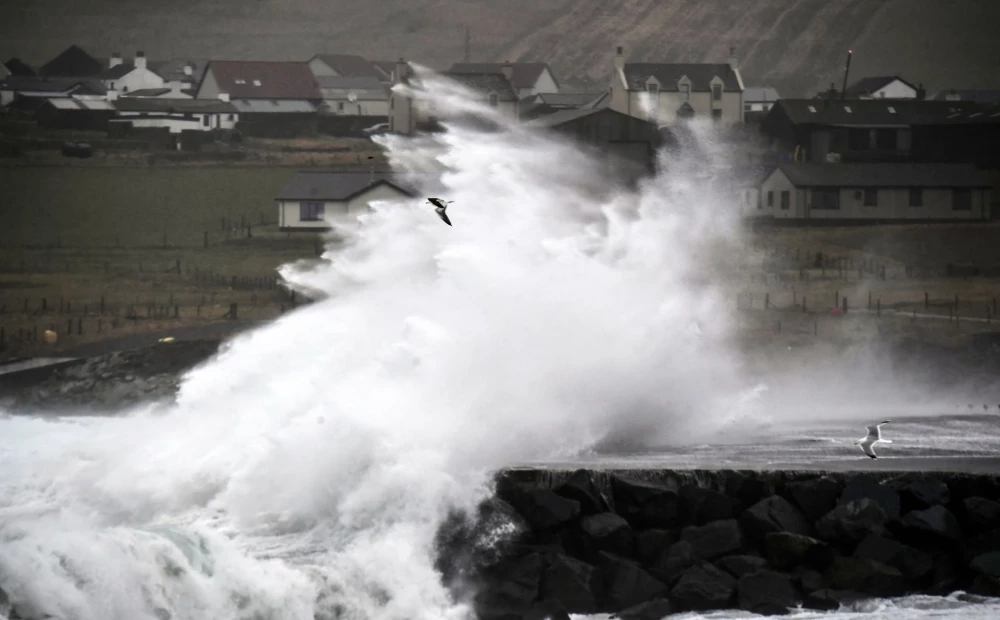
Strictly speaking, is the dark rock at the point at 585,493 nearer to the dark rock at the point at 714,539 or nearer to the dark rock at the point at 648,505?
the dark rock at the point at 648,505

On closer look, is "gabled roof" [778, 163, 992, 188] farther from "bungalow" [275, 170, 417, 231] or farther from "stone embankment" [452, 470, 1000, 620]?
"stone embankment" [452, 470, 1000, 620]

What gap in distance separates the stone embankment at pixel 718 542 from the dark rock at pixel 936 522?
0.01 m

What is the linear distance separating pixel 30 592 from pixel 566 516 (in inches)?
273

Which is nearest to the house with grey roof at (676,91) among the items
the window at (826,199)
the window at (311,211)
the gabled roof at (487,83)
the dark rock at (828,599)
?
the gabled roof at (487,83)

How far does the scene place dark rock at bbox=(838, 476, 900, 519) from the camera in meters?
20.6

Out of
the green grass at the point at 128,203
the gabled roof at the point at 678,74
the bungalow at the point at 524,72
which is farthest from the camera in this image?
the bungalow at the point at 524,72

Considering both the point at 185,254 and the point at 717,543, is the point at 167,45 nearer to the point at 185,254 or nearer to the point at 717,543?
the point at 185,254

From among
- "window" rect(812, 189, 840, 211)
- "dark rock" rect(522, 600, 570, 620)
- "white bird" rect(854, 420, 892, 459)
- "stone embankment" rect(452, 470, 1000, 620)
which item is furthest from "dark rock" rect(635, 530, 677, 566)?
"window" rect(812, 189, 840, 211)

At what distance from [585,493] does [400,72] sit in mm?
36345

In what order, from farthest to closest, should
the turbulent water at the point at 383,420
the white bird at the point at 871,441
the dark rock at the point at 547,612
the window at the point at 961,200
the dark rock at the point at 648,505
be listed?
the window at the point at 961,200, the white bird at the point at 871,441, the dark rock at the point at 648,505, the dark rock at the point at 547,612, the turbulent water at the point at 383,420

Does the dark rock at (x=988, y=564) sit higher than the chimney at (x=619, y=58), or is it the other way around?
the chimney at (x=619, y=58)

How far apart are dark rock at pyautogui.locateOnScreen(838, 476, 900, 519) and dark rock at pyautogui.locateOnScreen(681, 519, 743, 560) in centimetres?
170

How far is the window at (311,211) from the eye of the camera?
4647 centimetres

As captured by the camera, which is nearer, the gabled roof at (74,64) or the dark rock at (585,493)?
the dark rock at (585,493)
